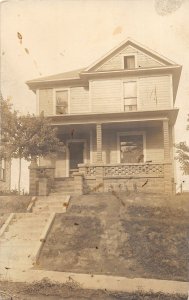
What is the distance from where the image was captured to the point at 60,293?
23.2ft

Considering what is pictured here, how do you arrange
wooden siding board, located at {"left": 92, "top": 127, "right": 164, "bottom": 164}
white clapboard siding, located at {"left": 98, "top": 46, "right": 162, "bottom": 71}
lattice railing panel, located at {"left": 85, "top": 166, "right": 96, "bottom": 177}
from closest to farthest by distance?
lattice railing panel, located at {"left": 85, "top": 166, "right": 96, "bottom": 177}, wooden siding board, located at {"left": 92, "top": 127, "right": 164, "bottom": 164}, white clapboard siding, located at {"left": 98, "top": 46, "right": 162, "bottom": 71}

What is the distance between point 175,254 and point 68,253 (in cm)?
253

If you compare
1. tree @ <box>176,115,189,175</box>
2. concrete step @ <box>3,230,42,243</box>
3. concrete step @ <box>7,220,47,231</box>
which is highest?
tree @ <box>176,115,189,175</box>

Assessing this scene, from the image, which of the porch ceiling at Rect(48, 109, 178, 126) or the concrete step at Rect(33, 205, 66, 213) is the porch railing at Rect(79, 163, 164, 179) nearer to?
the porch ceiling at Rect(48, 109, 178, 126)

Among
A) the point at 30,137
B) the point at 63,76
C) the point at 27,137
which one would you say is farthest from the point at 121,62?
the point at 27,137

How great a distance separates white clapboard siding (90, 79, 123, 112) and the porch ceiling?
89cm

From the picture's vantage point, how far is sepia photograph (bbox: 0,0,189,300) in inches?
307

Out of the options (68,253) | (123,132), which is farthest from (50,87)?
(68,253)

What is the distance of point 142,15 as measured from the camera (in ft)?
28.8

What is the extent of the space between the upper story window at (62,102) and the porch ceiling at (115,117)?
5.61 ft

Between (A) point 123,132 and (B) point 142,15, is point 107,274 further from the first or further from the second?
(A) point 123,132

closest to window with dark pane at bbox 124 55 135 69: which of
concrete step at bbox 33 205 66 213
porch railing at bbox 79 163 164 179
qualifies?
porch railing at bbox 79 163 164 179

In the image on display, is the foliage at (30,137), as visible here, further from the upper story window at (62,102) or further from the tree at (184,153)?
the tree at (184,153)

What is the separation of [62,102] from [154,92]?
4.32 m
